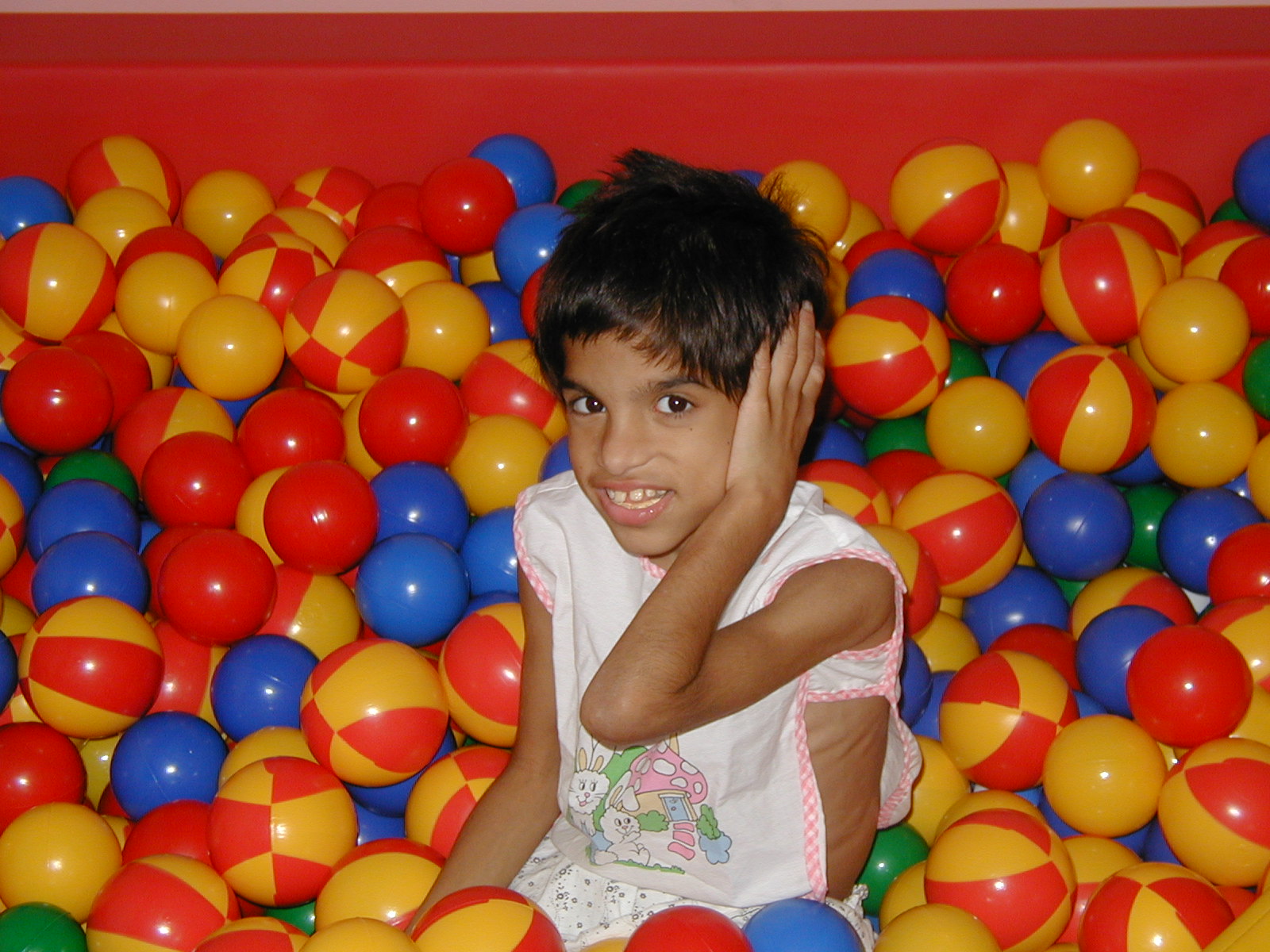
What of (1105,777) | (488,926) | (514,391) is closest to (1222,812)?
(1105,777)

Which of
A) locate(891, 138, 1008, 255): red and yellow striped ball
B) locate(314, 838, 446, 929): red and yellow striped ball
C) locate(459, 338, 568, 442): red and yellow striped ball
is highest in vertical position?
locate(891, 138, 1008, 255): red and yellow striped ball

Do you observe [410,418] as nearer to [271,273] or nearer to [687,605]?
[271,273]

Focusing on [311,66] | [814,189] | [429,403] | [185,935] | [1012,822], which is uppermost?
[311,66]

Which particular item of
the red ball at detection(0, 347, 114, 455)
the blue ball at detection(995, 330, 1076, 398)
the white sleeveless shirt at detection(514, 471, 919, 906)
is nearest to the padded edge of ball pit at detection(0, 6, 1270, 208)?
the blue ball at detection(995, 330, 1076, 398)

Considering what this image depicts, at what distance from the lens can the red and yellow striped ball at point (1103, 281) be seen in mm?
2125

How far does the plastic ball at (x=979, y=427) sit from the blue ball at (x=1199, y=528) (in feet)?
0.86

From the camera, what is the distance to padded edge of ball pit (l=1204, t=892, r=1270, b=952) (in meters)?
1.22

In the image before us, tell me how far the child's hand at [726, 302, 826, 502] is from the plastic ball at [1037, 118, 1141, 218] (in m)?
1.20

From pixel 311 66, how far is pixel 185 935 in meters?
1.61

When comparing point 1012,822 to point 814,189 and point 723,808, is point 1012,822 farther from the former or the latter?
point 814,189

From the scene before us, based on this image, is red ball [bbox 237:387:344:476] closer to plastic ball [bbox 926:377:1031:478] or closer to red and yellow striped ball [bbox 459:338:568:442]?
red and yellow striped ball [bbox 459:338:568:442]

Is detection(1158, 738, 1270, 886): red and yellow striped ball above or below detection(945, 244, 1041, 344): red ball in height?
below

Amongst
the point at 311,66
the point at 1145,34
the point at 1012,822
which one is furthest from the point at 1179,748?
the point at 311,66

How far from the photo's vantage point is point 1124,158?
7.54ft
